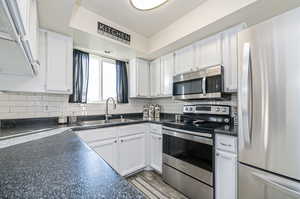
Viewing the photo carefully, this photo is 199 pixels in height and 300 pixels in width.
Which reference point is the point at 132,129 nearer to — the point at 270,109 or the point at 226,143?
the point at 226,143

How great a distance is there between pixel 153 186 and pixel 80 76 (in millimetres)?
2231

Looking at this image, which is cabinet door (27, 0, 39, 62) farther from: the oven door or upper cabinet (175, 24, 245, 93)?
upper cabinet (175, 24, 245, 93)

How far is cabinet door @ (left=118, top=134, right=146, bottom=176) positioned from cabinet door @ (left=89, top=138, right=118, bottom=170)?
10 cm

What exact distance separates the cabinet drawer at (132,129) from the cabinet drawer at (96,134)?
0.42 feet

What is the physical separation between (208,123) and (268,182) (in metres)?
0.98

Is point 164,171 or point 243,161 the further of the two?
point 164,171

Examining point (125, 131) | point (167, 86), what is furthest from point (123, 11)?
point (125, 131)

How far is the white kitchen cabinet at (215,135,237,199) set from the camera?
144 centimetres

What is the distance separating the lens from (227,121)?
186cm

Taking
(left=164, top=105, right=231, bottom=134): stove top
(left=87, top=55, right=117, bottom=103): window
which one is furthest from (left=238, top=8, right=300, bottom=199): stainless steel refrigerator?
(left=87, top=55, right=117, bottom=103): window

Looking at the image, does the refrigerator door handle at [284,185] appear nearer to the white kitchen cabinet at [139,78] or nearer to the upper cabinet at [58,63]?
the white kitchen cabinet at [139,78]

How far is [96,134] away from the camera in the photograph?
2.04 m

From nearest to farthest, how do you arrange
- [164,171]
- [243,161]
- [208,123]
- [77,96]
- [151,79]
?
[243,161], [208,123], [164,171], [77,96], [151,79]

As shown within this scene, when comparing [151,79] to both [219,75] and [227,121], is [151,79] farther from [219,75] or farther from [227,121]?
[227,121]
